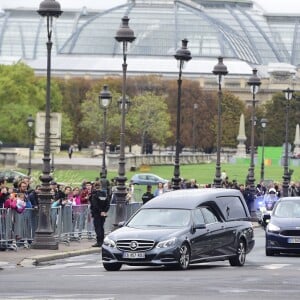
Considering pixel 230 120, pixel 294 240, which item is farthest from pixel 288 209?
pixel 230 120

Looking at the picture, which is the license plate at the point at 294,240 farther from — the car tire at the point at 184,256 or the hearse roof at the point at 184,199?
the car tire at the point at 184,256

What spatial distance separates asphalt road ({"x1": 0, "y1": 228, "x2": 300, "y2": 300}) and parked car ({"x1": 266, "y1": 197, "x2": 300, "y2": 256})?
296 centimetres

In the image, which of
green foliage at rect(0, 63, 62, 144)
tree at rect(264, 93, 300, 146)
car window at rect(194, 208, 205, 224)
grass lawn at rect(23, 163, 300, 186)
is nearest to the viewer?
car window at rect(194, 208, 205, 224)

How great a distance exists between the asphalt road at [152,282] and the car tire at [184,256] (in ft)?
0.61

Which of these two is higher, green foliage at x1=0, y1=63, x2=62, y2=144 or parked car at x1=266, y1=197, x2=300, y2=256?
green foliage at x1=0, y1=63, x2=62, y2=144

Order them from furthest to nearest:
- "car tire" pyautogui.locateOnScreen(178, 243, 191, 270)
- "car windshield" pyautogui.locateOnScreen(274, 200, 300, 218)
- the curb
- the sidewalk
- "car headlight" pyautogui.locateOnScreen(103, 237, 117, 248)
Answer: "car windshield" pyautogui.locateOnScreen(274, 200, 300, 218) < the sidewalk < the curb < "car tire" pyautogui.locateOnScreen(178, 243, 191, 270) < "car headlight" pyautogui.locateOnScreen(103, 237, 117, 248)

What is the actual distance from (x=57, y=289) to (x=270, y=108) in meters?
171

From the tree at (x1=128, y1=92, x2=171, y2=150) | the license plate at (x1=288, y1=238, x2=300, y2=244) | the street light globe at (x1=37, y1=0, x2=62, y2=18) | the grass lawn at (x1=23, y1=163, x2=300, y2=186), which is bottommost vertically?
the grass lawn at (x1=23, y1=163, x2=300, y2=186)

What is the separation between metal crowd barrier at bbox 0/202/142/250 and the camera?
37.8 m

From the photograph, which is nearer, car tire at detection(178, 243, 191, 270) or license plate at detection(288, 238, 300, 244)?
car tire at detection(178, 243, 191, 270)

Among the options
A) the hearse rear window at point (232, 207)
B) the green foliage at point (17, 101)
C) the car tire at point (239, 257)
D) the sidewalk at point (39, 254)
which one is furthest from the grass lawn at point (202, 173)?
the car tire at point (239, 257)

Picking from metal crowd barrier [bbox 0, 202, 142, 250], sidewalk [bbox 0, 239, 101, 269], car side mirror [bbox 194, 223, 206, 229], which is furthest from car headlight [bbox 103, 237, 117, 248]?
metal crowd barrier [bbox 0, 202, 142, 250]

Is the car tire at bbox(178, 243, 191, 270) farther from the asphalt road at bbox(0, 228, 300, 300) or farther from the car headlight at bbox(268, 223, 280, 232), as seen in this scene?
the car headlight at bbox(268, 223, 280, 232)

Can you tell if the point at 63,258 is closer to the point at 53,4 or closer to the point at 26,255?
the point at 26,255
